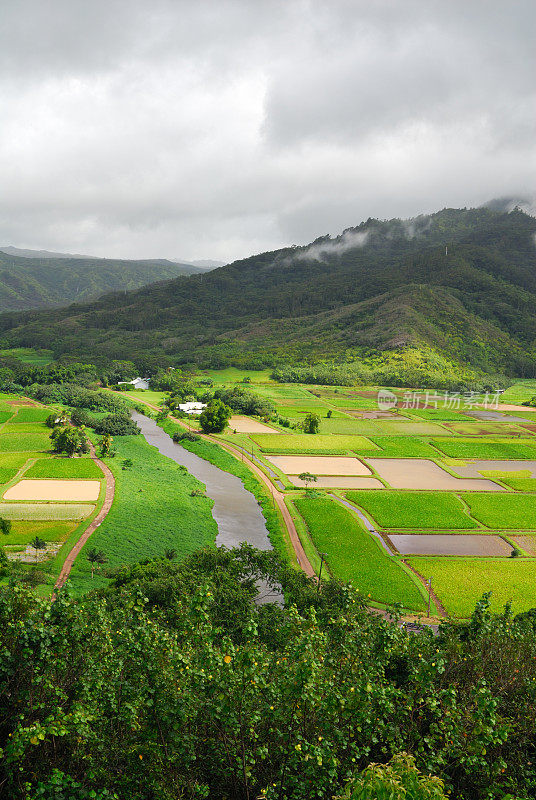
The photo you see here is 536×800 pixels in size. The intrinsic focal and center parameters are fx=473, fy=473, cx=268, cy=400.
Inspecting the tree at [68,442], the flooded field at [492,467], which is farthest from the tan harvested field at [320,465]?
the tree at [68,442]

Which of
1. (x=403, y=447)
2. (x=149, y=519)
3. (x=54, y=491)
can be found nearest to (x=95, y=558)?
(x=149, y=519)

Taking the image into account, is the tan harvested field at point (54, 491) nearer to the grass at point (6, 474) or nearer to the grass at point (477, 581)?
the grass at point (6, 474)

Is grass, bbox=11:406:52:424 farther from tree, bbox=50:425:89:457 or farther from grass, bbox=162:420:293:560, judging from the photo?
grass, bbox=162:420:293:560

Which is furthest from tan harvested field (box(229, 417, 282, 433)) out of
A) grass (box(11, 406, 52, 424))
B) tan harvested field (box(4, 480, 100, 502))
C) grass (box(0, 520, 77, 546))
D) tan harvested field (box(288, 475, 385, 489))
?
grass (box(0, 520, 77, 546))

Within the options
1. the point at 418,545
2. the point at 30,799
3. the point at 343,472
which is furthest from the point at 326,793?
the point at 343,472

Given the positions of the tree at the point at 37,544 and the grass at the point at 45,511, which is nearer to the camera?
the tree at the point at 37,544
